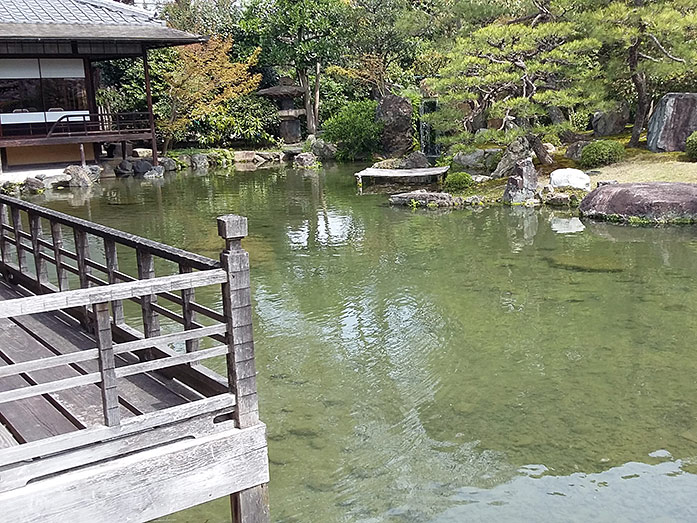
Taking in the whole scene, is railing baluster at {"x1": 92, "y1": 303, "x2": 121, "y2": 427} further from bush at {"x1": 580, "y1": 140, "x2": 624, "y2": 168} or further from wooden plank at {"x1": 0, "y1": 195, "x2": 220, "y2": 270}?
bush at {"x1": 580, "y1": 140, "x2": 624, "y2": 168}

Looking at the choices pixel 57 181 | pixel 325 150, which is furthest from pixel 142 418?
pixel 325 150

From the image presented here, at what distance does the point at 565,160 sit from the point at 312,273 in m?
9.29

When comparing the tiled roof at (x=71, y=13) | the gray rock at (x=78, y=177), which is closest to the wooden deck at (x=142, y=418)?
the gray rock at (x=78, y=177)

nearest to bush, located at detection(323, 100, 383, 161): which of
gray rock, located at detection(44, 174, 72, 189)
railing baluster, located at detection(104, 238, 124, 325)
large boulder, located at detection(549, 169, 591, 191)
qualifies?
gray rock, located at detection(44, 174, 72, 189)

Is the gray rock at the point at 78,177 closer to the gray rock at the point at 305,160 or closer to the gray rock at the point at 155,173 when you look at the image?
the gray rock at the point at 155,173

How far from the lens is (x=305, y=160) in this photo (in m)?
24.6

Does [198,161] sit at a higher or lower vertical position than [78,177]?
higher

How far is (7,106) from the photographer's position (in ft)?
71.4

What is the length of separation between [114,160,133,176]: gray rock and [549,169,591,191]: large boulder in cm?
1359

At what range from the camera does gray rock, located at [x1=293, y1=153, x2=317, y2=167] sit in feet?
80.5

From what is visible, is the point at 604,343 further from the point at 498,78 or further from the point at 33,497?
the point at 498,78

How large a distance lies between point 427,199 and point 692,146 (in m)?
5.54

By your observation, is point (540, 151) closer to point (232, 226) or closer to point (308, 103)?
point (308, 103)

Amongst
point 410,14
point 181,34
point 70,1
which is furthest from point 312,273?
point 410,14
